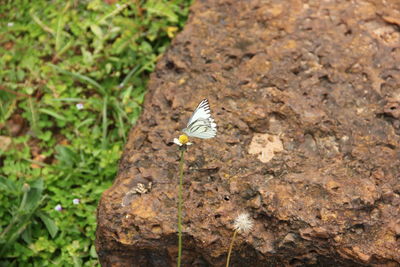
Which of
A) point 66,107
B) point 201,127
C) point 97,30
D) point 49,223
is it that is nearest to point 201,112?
point 201,127

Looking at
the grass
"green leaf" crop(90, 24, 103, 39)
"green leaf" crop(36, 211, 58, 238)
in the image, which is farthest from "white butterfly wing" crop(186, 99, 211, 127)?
"green leaf" crop(90, 24, 103, 39)

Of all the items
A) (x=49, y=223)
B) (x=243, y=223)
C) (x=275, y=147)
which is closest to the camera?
(x=243, y=223)

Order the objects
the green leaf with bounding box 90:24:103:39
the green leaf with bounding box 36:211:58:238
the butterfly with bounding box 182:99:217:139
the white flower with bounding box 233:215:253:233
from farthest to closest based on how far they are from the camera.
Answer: the green leaf with bounding box 90:24:103:39 → the green leaf with bounding box 36:211:58:238 → the white flower with bounding box 233:215:253:233 → the butterfly with bounding box 182:99:217:139

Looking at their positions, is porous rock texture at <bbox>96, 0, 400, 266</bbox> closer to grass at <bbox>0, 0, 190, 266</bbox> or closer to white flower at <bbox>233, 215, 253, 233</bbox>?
white flower at <bbox>233, 215, 253, 233</bbox>

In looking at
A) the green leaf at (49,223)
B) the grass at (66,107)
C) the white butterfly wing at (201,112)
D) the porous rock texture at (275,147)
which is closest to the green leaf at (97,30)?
the grass at (66,107)

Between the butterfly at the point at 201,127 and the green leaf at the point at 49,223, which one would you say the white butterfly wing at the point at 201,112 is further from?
the green leaf at the point at 49,223

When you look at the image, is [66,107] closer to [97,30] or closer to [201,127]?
[97,30]

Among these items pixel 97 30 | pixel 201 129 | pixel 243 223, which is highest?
pixel 201 129

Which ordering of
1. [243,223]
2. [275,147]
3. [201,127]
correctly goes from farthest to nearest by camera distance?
[275,147] → [243,223] → [201,127]
